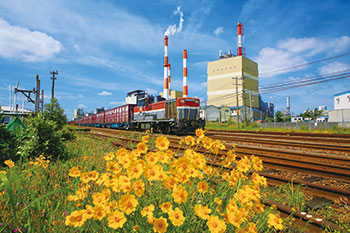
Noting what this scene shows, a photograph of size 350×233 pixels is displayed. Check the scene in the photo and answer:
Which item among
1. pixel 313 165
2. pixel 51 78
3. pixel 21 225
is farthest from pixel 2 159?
pixel 51 78

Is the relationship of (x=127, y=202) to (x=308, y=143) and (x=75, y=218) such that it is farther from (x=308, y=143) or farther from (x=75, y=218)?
(x=308, y=143)

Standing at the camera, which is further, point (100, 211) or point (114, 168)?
point (114, 168)

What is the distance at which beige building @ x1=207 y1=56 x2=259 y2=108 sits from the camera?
235ft

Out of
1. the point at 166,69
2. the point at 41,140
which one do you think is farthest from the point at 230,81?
the point at 41,140

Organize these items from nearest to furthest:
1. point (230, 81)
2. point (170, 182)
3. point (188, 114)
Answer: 1. point (170, 182)
2. point (188, 114)
3. point (230, 81)

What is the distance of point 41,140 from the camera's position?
5074 millimetres

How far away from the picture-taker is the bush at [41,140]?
4.87 meters

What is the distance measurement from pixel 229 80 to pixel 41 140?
73.0 metres

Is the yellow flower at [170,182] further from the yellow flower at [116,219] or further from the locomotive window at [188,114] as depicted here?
the locomotive window at [188,114]

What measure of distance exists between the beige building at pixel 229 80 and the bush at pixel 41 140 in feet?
229

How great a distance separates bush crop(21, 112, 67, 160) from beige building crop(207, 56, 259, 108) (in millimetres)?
69678

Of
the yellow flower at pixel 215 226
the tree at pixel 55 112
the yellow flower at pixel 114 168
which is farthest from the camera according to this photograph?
the tree at pixel 55 112

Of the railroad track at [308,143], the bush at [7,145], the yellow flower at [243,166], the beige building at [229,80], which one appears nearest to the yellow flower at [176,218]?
the yellow flower at [243,166]

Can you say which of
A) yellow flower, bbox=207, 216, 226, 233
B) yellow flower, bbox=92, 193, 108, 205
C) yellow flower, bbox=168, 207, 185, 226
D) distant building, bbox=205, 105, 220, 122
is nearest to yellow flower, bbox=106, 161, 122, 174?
yellow flower, bbox=92, 193, 108, 205
